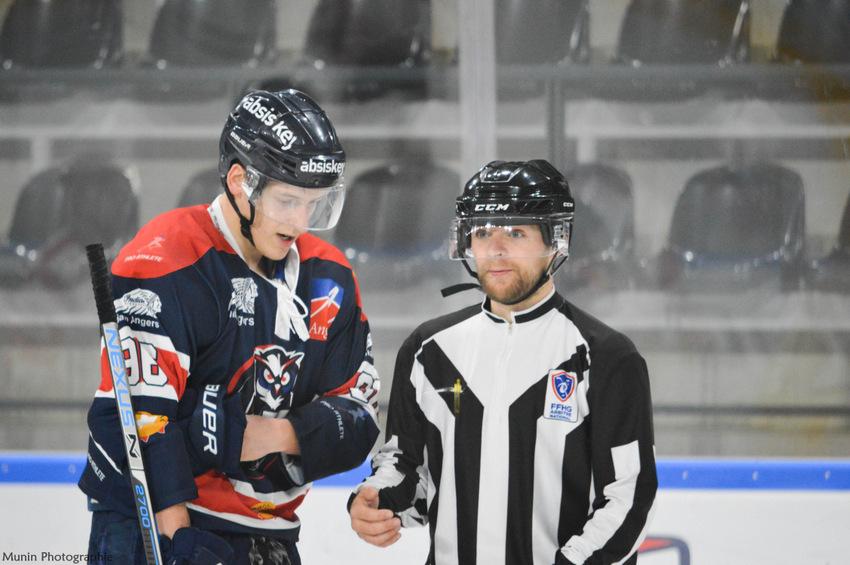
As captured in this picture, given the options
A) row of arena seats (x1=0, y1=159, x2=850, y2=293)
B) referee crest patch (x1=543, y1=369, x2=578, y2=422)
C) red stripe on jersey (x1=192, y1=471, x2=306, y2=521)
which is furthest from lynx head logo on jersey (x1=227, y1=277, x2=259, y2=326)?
row of arena seats (x1=0, y1=159, x2=850, y2=293)

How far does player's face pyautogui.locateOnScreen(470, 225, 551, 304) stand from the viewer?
5.14 ft

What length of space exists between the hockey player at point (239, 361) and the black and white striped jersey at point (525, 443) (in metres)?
0.11

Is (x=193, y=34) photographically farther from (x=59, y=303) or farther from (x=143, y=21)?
(x=59, y=303)

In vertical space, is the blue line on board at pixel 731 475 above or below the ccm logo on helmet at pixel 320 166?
below

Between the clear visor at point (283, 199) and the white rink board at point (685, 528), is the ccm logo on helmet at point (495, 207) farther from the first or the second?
the white rink board at point (685, 528)

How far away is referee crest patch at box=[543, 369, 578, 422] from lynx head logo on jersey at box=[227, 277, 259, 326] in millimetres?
440

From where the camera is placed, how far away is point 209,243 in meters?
1.52

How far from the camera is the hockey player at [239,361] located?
1452 mm

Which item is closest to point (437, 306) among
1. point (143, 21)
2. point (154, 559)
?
point (143, 21)

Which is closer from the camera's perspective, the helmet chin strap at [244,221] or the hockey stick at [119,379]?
the hockey stick at [119,379]

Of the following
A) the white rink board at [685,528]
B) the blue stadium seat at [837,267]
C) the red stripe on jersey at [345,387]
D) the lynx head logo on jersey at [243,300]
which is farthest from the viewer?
the blue stadium seat at [837,267]

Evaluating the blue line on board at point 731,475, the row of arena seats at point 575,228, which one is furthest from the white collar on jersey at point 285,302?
the row of arena seats at point 575,228

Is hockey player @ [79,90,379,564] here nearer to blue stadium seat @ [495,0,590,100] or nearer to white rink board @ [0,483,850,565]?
white rink board @ [0,483,850,565]

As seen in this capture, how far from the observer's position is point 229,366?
1513 millimetres
